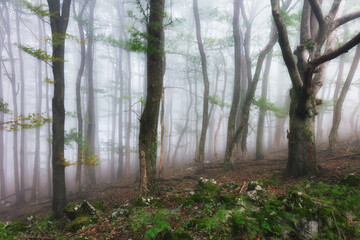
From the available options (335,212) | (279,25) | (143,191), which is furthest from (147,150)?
(279,25)

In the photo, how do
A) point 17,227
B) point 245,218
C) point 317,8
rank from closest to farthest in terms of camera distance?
point 245,218 → point 17,227 → point 317,8

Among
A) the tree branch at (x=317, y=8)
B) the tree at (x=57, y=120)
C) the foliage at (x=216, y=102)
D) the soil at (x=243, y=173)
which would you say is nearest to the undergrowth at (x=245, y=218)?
the soil at (x=243, y=173)

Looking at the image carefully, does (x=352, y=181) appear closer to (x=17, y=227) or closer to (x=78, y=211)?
(x=78, y=211)

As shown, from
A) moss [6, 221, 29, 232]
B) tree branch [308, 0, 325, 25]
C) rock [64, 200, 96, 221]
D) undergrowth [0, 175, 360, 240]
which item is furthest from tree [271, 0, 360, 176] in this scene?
moss [6, 221, 29, 232]

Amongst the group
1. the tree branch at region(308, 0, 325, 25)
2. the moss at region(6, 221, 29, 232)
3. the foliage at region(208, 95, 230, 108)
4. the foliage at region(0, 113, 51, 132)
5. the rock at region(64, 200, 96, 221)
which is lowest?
the moss at region(6, 221, 29, 232)

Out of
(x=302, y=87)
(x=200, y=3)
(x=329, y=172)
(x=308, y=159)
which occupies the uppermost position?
(x=200, y=3)

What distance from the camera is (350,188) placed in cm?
442

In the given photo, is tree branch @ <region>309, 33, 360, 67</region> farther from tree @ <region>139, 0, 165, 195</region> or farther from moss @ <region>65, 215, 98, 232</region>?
moss @ <region>65, 215, 98, 232</region>

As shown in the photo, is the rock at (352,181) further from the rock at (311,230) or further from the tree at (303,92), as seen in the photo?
the rock at (311,230)

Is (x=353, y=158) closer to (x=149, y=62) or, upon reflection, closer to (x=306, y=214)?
(x=306, y=214)

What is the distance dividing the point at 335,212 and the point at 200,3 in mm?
24878

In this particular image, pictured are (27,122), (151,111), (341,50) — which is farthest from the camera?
(27,122)

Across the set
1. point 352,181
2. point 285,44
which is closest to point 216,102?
point 285,44

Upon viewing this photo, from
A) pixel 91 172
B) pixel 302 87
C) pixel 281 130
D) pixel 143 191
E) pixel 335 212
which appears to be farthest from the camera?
pixel 281 130
